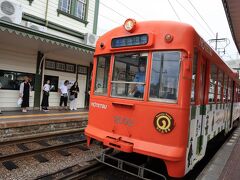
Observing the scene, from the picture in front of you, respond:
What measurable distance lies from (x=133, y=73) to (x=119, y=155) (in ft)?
7.32

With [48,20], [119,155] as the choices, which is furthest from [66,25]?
[119,155]

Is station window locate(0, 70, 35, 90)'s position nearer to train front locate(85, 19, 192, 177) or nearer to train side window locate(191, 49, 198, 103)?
train front locate(85, 19, 192, 177)

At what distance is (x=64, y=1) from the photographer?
12008 mm

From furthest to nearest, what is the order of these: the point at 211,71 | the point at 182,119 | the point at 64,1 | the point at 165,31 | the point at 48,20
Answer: the point at 64,1, the point at 48,20, the point at 211,71, the point at 165,31, the point at 182,119

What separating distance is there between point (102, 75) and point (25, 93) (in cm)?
573

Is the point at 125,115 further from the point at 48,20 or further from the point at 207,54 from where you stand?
the point at 48,20

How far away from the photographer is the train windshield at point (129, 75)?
418 cm

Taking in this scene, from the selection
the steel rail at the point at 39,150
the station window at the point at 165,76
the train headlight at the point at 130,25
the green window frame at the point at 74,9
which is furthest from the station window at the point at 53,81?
the station window at the point at 165,76

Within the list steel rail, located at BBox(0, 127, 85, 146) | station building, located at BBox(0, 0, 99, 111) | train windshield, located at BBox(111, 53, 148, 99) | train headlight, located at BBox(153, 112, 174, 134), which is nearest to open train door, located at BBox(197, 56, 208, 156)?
train headlight, located at BBox(153, 112, 174, 134)

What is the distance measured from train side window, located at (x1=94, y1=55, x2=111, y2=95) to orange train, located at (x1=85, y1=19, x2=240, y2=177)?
0.02m

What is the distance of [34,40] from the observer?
28.1 feet

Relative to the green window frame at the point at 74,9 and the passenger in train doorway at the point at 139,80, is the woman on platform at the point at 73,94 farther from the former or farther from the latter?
the passenger in train doorway at the point at 139,80

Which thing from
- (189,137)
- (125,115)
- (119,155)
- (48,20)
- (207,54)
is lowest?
(119,155)

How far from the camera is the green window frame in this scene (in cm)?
1186
